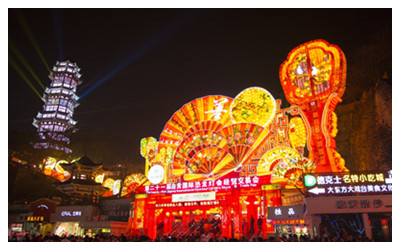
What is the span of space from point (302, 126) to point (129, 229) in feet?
46.6

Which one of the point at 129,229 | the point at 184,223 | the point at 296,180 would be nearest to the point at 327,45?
the point at 296,180

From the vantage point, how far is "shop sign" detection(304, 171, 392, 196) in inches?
443

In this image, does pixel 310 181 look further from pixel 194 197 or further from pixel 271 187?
pixel 194 197

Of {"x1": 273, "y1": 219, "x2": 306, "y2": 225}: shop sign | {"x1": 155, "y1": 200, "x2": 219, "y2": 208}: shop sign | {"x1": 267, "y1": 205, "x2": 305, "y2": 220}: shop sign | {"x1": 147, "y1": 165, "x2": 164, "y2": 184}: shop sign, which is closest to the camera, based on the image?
{"x1": 267, "y1": 205, "x2": 305, "y2": 220}: shop sign

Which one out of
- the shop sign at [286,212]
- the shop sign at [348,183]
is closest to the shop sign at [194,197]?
the shop sign at [286,212]

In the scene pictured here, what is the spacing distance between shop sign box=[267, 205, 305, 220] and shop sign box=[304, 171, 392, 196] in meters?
1.74

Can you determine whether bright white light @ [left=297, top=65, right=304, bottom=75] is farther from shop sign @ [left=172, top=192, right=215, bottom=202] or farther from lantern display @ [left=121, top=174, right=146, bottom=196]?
lantern display @ [left=121, top=174, right=146, bottom=196]

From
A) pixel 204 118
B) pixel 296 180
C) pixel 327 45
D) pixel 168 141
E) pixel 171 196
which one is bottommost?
pixel 171 196

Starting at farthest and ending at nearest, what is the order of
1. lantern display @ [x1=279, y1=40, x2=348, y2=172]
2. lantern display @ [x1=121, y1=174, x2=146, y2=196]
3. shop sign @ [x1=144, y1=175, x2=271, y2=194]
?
lantern display @ [x1=121, y1=174, x2=146, y2=196] → lantern display @ [x1=279, y1=40, x2=348, y2=172] → shop sign @ [x1=144, y1=175, x2=271, y2=194]

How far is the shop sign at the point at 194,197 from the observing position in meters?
18.6

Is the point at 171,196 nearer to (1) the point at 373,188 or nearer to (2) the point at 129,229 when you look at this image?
(2) the point at 129,229

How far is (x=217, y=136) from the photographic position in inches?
846

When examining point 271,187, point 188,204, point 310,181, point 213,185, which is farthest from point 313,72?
point 188,204

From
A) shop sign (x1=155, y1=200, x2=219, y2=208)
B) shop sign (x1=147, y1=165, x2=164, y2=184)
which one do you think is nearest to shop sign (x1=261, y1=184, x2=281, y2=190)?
shop sign (x1=155, y1=200, x2=219, y2=208)
